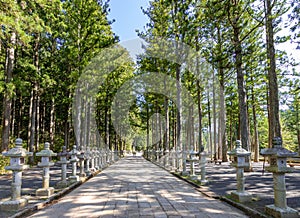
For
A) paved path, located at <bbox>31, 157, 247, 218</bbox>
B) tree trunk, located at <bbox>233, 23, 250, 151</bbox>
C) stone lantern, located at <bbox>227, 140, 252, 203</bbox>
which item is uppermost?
tree trunk, located at <bbox>233, 23, 250, 151</bbox>

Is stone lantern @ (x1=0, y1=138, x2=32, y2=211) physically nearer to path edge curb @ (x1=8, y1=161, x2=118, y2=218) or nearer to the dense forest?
path edge curb @ (x1=8, y1=161, x2=118, y2=218)

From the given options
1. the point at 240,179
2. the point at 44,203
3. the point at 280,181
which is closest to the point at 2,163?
the point at 44,203

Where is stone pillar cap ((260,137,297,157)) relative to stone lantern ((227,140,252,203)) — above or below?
above

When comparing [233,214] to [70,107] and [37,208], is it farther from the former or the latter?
[70,107]

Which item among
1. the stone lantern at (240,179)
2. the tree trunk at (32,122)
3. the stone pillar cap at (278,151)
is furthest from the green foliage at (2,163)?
the stone pillar cap at (278,151)

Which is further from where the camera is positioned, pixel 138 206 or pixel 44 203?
pixel 44 203

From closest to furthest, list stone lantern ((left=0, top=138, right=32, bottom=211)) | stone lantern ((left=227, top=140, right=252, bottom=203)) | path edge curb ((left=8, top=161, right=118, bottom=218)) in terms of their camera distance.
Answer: path edge curb ((left=8, top=161, right=118, bottom=218)) < stone lantern ((left=0, top=138, right=32, bottom=211)) < stone lantern ((left=227, top=140, right=252, bottom=203))

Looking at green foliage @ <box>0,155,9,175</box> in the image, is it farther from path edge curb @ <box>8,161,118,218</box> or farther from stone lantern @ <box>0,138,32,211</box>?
stone lantern @ <box>0,138,32,211</box>

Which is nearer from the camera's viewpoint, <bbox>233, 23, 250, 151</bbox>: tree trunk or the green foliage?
the green foliage

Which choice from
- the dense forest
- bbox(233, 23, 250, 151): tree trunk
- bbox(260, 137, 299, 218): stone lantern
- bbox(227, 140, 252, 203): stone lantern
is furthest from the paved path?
bbox(233, 23, 250, 151): tree trunk

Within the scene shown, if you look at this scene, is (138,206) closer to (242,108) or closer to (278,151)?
(278,151)

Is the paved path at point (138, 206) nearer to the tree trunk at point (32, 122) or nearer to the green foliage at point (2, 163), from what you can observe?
the green foliage at point (2, 163)

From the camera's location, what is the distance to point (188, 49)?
1617cm

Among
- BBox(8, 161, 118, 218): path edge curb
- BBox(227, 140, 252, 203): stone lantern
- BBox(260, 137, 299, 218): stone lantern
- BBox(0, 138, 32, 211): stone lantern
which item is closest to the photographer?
BBox(260, 137, 299, 218): stone lantern
